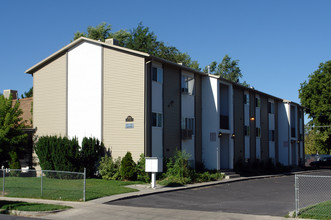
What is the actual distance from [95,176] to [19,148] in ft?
19.5

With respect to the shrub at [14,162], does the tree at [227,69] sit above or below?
above

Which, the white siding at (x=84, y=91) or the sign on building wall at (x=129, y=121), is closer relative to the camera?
the sign on building wall at (x=129, y=121)

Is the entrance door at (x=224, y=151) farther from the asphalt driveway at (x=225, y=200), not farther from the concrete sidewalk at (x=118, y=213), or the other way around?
the concrete sidewalk at (x=118, y=213)

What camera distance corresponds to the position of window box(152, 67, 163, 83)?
24.8 meters

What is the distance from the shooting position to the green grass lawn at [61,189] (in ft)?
55.7

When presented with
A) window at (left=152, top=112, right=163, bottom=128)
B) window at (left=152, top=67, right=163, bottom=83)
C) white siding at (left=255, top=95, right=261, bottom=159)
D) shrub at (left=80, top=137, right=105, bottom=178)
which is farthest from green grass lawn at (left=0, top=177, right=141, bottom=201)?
white siding at (left=255, top=95, right=261, bottom=159)

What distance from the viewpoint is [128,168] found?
22.8 m

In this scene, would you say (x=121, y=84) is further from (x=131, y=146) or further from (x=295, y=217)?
(x=295, y=217)

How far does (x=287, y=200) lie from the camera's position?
661 inches

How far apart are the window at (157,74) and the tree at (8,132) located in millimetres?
9602

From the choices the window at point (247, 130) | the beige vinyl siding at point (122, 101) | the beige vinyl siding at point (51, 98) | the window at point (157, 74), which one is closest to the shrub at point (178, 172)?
the beige vinyl siding at point (122, 101)

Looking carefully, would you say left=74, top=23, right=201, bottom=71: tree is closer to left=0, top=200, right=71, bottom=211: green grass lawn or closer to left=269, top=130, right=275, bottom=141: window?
left=269, top=130, right=275, bottom=141: window

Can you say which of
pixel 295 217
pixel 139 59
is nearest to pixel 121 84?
pixel 139 59

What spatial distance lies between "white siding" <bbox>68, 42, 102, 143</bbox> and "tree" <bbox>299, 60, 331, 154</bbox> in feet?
111
